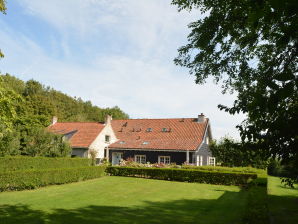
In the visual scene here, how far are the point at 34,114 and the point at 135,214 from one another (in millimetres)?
45168

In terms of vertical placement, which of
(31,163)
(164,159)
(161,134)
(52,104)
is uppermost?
(52,104)

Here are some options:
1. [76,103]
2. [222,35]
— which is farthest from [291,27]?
[76,103]

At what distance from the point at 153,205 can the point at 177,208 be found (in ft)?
4.49

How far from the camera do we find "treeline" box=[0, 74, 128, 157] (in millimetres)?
15863

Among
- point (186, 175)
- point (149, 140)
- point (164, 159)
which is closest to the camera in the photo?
point (186, 175)

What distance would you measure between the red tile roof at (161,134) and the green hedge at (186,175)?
22.8 ft

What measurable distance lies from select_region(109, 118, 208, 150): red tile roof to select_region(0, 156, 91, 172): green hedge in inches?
417

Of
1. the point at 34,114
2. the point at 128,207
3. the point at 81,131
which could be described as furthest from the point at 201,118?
the point at 34,114

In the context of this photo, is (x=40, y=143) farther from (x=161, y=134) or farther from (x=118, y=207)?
(x=161, y=134)

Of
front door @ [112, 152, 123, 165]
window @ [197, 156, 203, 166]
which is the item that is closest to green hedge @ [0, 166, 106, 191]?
front door @ [112, 152, 123, 165]

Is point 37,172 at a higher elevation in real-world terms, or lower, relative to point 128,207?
higher

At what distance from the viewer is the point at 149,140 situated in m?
37.2

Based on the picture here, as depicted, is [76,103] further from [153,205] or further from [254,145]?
[254,145]

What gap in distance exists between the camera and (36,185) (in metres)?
19.5
